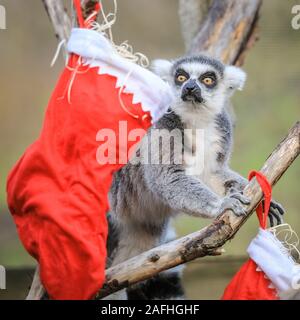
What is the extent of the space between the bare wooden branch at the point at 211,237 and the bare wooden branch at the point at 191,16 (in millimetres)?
1246

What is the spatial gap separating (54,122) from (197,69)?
71cm

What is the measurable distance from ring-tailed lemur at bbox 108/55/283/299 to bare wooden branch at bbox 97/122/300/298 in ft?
0.76

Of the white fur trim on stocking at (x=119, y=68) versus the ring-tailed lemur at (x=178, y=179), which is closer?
the white fur trim on stocking at (x=119, y=68)

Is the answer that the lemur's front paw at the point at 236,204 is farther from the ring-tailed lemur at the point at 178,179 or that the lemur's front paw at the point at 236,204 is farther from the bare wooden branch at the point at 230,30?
the bare wooden branch at the point at 230,30

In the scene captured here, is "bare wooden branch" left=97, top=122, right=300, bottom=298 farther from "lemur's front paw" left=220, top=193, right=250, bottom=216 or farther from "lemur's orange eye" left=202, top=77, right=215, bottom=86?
"lemur's orange eye" left=202, top=77, right=215, bottom=86

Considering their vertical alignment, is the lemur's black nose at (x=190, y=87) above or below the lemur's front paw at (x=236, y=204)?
above

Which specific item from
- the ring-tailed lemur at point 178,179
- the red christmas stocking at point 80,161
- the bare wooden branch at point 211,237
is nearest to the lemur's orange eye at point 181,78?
the ring-tailed lemur at point 178,179

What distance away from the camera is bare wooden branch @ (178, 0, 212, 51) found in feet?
9.34

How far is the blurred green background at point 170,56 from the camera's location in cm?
270

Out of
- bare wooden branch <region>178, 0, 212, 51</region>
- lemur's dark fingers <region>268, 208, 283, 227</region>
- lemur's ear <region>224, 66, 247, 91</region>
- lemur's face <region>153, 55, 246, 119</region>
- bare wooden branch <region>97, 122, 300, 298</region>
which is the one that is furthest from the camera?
bare wooden branch <region>178, 0, 212, 51</region>

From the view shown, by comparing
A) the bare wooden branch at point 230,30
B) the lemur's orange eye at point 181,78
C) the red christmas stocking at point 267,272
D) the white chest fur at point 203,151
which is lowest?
the red christmas stocking at point 267,272

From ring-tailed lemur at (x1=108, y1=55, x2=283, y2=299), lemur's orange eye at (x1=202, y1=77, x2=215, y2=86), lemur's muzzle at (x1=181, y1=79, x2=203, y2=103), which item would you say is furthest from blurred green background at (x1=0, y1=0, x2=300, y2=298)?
lemur's muzzle at (x1=181, y1=79, x2=203, y2=103)

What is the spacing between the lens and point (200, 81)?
219 cm
